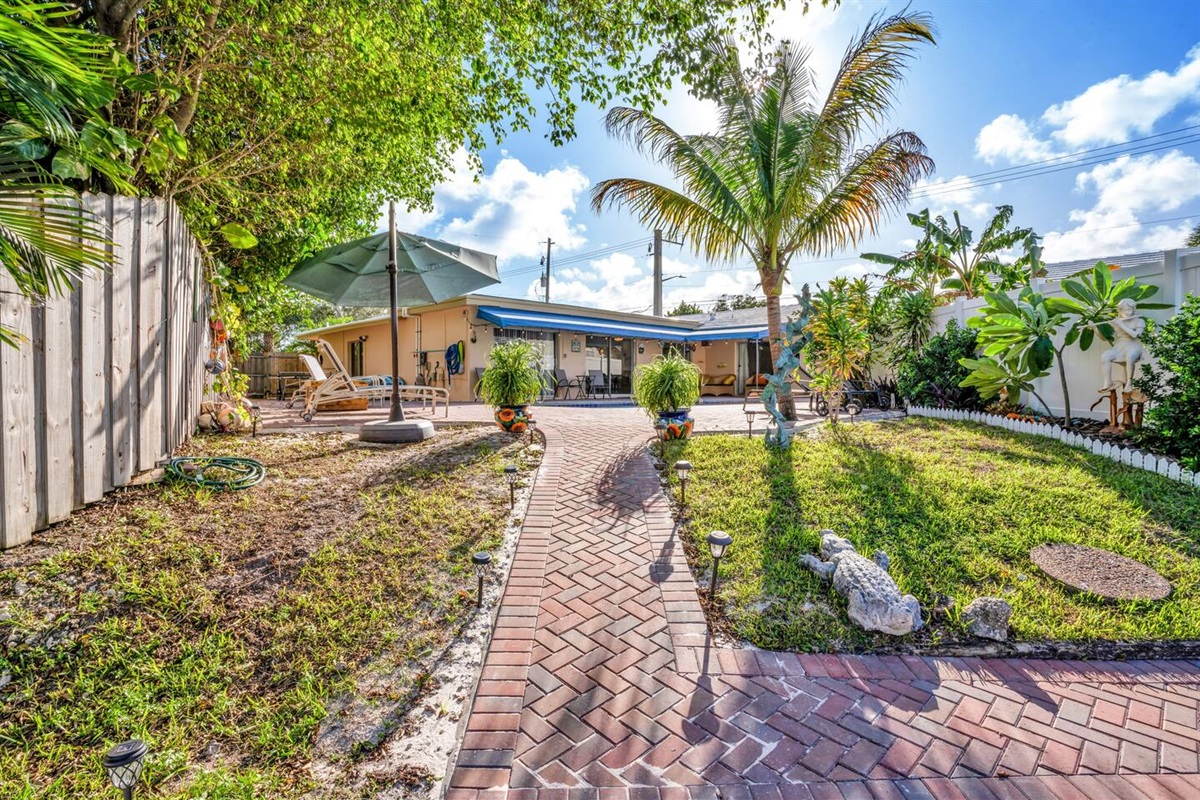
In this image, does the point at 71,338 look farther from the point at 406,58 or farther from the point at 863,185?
the point at 863,185

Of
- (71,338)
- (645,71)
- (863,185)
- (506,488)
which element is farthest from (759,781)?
(863,185)

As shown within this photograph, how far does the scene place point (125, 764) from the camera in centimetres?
172

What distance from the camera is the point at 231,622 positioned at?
10.3 ft

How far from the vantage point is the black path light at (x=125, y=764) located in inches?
66.9

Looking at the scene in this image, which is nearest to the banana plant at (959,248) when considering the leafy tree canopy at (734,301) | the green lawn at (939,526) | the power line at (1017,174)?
the power line at (1017,174)

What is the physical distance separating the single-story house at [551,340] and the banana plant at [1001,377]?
378 inches

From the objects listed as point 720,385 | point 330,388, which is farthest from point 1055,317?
point 720,385

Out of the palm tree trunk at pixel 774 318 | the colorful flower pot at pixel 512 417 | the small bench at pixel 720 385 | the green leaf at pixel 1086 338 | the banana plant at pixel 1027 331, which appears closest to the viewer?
the green leaf at pixel 1086 338

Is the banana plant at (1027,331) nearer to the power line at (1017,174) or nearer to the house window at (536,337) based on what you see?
the house window at (536,337)

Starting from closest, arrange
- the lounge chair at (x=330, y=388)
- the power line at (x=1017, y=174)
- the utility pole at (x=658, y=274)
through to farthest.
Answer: the lounge chair at (x=330, y=388)
the power line at (x=1017, y=174)
the utility pole at (x=658, y=274)

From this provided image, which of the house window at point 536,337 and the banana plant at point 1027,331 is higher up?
the house window at point 536,337

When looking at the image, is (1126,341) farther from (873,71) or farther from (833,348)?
(873,71)

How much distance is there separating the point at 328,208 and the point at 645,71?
840 cm

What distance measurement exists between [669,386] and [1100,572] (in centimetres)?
479
